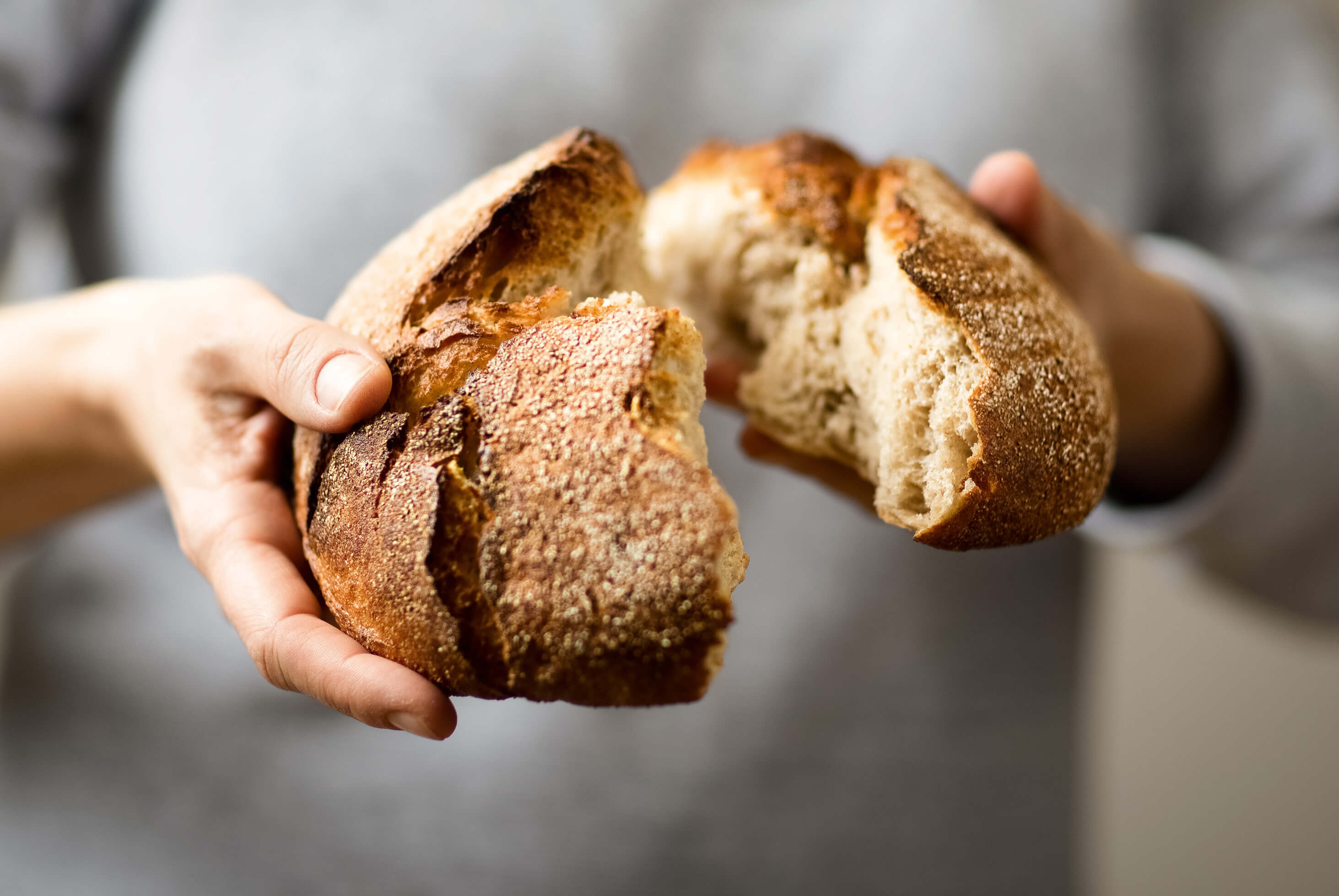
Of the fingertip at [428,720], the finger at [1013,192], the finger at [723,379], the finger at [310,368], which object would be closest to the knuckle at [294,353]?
the finger at [310,368]

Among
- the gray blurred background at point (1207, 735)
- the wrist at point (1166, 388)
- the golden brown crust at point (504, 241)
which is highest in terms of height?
the golden brown crust at point (504, 241)

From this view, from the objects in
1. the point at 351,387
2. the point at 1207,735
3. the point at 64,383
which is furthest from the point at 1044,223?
the point at 1207,735

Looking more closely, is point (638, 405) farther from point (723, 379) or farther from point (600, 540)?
point (723, 379)

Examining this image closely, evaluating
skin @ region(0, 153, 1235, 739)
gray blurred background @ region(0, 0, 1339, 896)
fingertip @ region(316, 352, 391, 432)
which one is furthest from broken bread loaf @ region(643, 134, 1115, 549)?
gray blurred background @ region(0, 0, 1339, 896)

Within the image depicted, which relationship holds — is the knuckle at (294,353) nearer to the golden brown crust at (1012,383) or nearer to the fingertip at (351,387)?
the fingertip at (351,387)

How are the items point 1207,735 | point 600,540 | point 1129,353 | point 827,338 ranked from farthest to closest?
1. point 1207,735
2. point 1129,353
3. point 827,338
4. point 600,540

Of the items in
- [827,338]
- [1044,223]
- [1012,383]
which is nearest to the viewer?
[1012,383]

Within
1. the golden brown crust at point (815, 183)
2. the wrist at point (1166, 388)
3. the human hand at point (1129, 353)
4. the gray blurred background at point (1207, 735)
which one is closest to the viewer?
the golden brown crust at point (815, 183)

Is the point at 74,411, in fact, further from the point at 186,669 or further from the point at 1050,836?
the point at 1050,836
